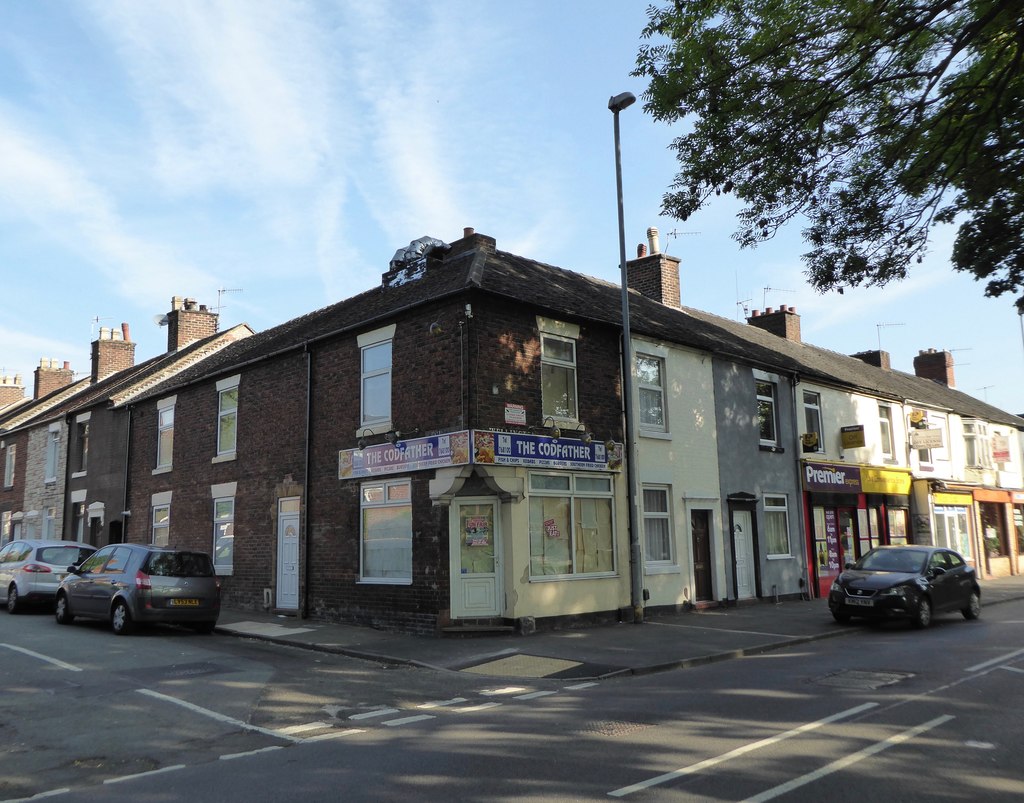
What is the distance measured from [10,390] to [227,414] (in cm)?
3306

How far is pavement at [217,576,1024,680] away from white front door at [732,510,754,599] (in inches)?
68.4

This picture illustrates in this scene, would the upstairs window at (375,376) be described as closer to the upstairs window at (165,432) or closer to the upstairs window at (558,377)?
the upstairs window at (558,377)

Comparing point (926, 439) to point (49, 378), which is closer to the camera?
point (926, 439)

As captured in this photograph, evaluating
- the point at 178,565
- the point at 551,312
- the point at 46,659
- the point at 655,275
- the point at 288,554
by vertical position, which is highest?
the point at 655,275

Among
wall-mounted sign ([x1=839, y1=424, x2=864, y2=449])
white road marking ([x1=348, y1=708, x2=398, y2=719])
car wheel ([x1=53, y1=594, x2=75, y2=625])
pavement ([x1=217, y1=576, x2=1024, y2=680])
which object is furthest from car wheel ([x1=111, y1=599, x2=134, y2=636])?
wall-mounted sign ([x1=839, y1=424, x2=864, y2=449])

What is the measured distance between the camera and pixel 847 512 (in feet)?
79.1

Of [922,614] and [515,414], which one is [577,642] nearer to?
[515,414]

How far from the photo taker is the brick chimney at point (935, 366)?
37.9 meters

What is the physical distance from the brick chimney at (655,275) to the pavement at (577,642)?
31.5 ft

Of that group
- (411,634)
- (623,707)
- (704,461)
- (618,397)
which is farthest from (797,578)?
(623,707)

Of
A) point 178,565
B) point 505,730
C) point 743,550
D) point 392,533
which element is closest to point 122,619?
point 178,565

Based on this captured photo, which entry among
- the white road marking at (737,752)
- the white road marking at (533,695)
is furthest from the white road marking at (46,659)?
the white road marking at (737,752)

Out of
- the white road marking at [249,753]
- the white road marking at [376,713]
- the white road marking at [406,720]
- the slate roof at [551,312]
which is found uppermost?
the slate roof at [551,312]

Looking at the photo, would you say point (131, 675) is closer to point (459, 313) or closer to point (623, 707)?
point (623, 707)
